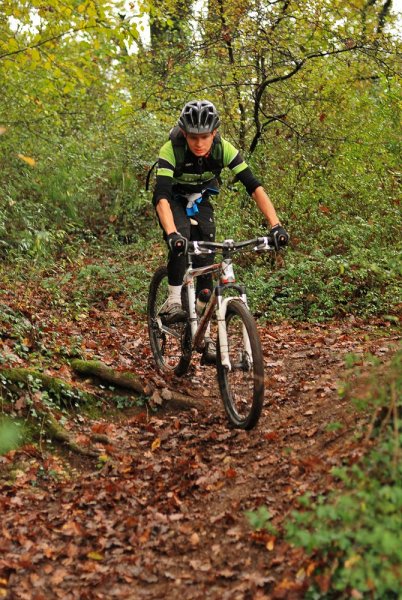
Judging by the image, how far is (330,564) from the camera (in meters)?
3.44

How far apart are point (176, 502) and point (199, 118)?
130 inches

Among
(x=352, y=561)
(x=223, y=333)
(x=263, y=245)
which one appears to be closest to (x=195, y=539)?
(x=352, y=561)

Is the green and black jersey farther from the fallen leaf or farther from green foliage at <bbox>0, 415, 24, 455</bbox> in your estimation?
the fallen leaf

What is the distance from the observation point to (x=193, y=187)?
22.8 ft

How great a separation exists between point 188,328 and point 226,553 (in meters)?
3.11

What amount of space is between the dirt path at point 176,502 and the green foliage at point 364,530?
0.72 ft

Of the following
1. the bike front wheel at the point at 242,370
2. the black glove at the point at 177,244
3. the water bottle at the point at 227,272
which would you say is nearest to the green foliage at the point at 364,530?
the bike front wheel at the point at 242,370

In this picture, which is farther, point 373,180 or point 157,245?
point 157,245

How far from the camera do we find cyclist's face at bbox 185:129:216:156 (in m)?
6.41

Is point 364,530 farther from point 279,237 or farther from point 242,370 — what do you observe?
point 279,237

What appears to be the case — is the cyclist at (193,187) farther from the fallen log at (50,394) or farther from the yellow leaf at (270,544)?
the yellow leaf at (270,544)

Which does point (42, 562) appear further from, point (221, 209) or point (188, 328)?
point (221, 209)

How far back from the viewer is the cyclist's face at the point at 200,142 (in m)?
6.41

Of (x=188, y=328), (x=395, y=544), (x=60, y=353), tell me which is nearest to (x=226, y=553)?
(x=395, y=544)
